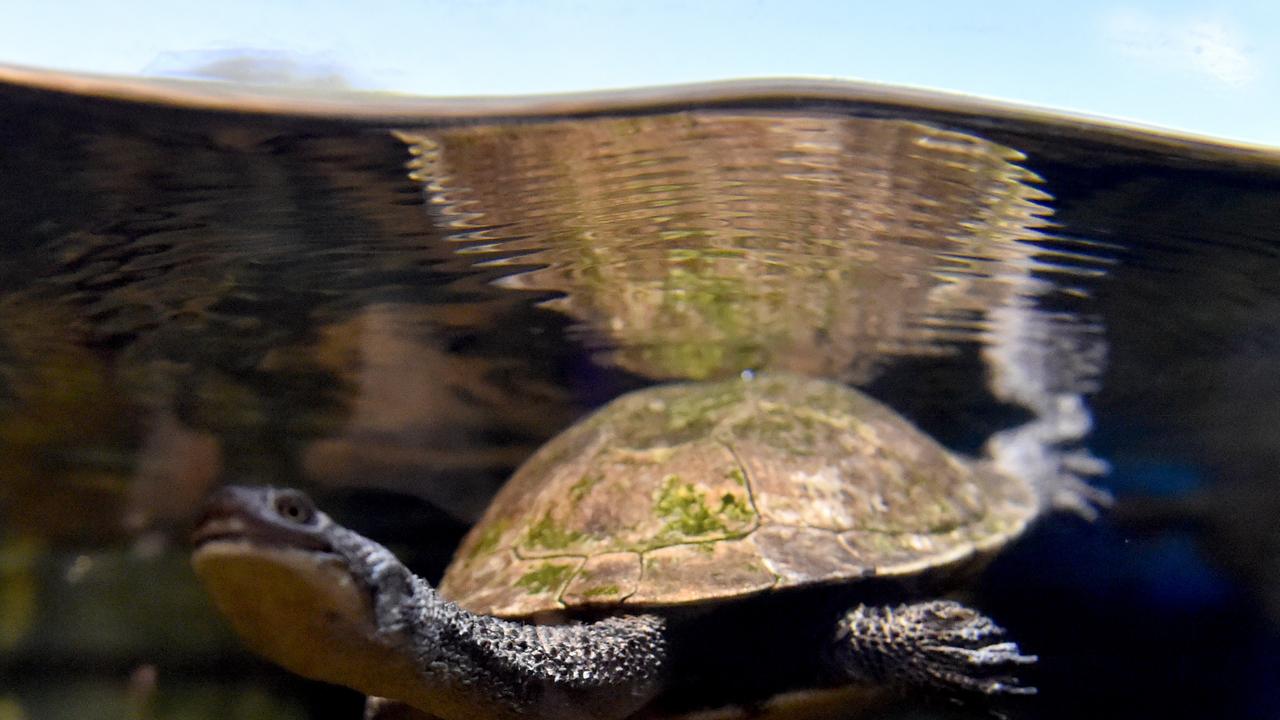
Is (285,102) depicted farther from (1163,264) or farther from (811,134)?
(1163,264)

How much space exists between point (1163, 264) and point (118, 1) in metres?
7.63

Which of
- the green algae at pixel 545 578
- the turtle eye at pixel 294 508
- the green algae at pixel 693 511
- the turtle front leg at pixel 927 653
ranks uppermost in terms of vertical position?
the turtle eye at pixel 294 508

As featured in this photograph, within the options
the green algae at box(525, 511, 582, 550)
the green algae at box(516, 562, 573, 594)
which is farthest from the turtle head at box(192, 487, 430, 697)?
the green algae at box(525, 511, 582, 550)

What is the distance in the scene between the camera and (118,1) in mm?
3518

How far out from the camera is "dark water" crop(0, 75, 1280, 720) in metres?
4.72

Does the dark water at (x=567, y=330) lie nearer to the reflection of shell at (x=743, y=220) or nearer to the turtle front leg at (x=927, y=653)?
the reflection of shell at (x=743, y=220)

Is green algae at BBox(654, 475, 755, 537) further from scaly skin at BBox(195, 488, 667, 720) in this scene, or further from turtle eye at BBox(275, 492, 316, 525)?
turtle eye at BBox(275, 492, 316, 525)

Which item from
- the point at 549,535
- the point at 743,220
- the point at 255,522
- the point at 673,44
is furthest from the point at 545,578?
the point at 743,220

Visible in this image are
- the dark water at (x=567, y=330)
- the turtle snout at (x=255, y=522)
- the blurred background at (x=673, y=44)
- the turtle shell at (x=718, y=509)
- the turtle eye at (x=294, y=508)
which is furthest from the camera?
the dark water at (x=567, y=330)

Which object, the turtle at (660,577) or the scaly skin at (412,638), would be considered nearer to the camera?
the scaly skin at (412,638)

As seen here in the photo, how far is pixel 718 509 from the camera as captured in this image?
4273mm

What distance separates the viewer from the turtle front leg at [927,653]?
3.95 meters

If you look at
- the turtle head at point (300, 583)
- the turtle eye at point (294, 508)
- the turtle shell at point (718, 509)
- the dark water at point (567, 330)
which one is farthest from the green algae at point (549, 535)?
the dark water at point (567, 330)

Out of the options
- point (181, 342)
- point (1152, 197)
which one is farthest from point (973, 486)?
point (181, 342)
